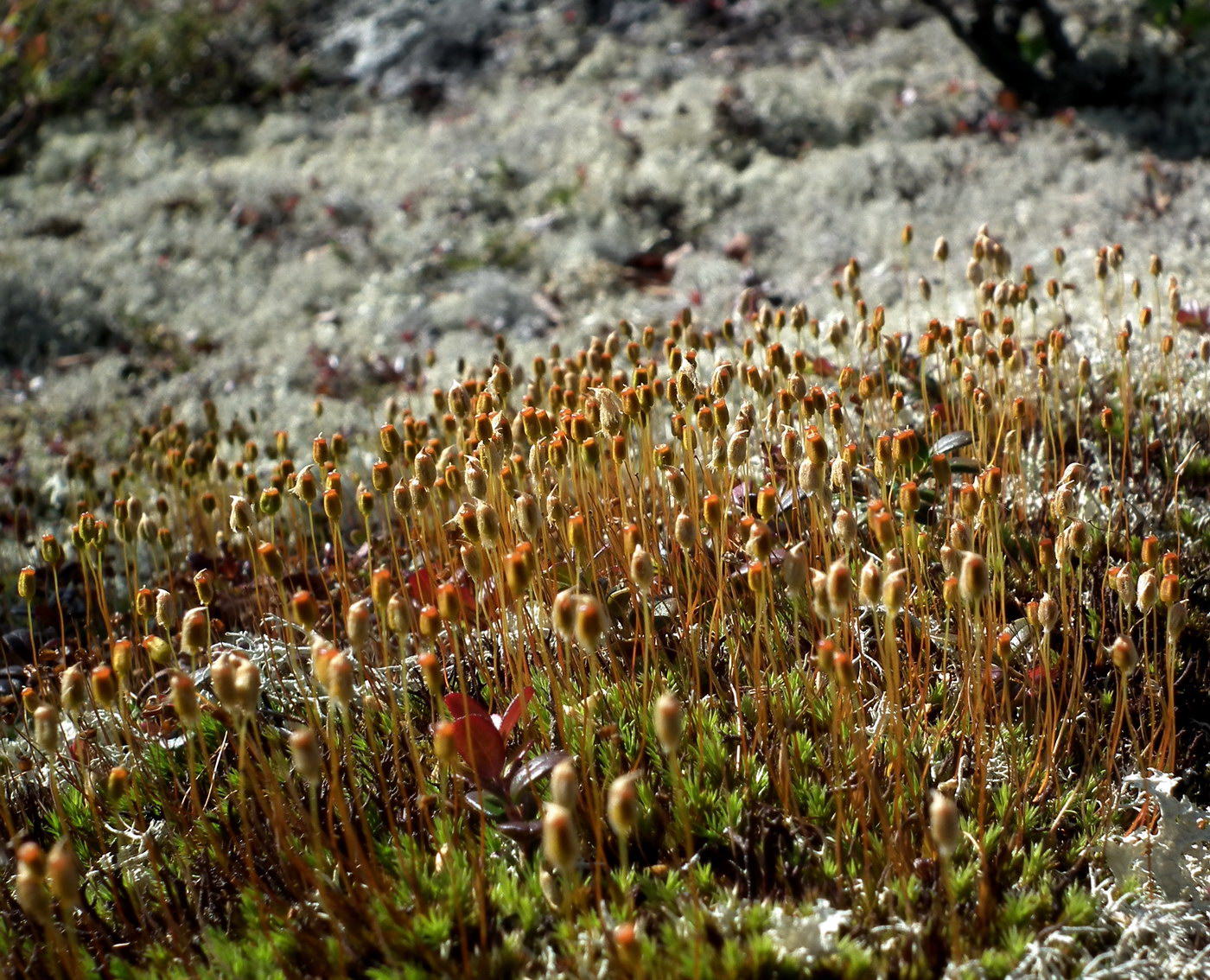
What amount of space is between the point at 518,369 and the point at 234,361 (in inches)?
132

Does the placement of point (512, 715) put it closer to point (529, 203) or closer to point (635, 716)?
point (635, 716)

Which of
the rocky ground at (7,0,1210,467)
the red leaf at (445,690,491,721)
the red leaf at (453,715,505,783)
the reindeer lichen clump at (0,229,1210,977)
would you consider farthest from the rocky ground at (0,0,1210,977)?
the red leaf at (453,715,505,783)

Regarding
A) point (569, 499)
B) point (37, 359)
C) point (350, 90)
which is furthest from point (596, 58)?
point (569, 499)

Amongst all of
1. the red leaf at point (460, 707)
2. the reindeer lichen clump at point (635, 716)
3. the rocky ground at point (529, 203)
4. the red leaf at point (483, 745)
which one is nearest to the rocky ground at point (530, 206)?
the rocky ground at point (529, 203)

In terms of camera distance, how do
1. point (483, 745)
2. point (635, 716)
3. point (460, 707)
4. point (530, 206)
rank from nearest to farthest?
point (483, 745) < point (460, 707) < point (635, 716) < point (530, 206)

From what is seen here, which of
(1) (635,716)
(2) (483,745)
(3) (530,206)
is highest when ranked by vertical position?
(3) (530,206)

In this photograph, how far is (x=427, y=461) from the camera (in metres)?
2.30

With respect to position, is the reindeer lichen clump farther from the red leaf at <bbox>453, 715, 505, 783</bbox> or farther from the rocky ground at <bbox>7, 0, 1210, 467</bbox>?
the rocky ground at <bbox>7, 0, 1210, 467</bbox>

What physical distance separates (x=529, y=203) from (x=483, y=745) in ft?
21.8

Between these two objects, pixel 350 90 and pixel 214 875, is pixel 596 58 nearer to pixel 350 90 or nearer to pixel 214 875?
pixel 350 90

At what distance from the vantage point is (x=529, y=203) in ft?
26.7

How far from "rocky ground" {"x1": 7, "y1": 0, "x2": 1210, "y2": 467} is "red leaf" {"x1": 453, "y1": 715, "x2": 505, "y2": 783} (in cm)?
349

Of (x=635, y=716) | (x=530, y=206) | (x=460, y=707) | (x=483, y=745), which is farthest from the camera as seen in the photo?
(x=530, y=206)

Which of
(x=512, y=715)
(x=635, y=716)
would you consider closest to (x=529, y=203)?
(x=635, y=716)
